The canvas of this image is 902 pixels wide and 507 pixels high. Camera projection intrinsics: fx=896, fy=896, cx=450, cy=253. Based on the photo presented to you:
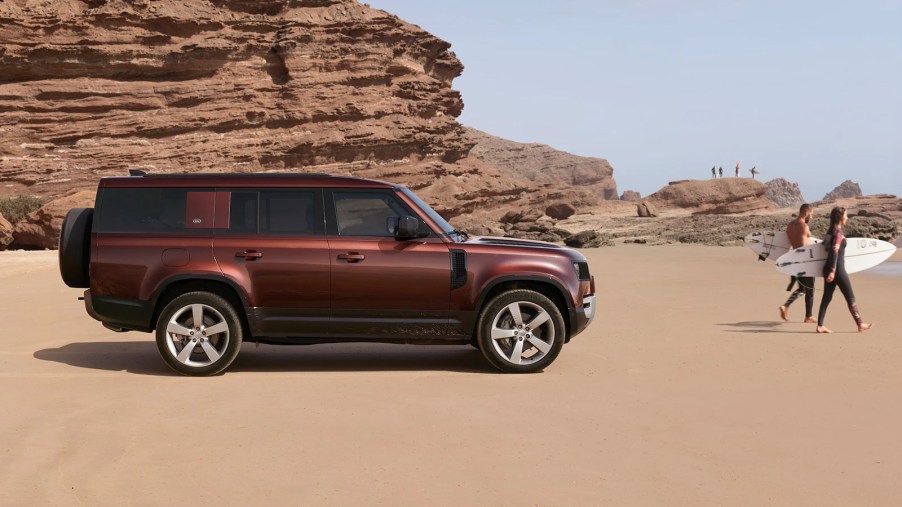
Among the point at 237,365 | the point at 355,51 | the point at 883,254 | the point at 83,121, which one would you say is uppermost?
the point at 355,51

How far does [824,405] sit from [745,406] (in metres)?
0.62

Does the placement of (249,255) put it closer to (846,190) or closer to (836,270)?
(836,270)

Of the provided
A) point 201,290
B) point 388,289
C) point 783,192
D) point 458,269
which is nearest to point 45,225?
point 201,290

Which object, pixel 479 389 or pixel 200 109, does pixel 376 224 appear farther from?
pixel 200 109

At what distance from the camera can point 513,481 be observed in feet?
16.2

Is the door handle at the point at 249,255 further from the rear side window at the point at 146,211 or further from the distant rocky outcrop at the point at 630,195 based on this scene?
the distant rocky outcrop at the point at 630,195

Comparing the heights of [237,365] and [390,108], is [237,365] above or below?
below

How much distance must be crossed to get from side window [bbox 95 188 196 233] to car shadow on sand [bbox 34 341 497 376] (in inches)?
56.2

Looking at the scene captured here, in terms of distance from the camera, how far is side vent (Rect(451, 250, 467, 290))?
332 inches

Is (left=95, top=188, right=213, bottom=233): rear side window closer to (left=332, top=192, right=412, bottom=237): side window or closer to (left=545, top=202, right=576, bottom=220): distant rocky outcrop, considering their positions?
(left=332, top=192, right=412, bottom=237): side window

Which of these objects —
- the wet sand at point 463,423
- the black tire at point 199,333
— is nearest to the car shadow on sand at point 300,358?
the wet sand at point 463,423

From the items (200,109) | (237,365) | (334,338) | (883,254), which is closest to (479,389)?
(334,338)

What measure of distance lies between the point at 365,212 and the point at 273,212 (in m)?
0.88

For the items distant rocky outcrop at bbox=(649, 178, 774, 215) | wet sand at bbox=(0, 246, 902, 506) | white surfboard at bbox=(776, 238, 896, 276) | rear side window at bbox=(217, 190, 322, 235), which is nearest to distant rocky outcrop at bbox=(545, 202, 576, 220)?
distant rocky outcrop at bbox=(649, 178, 774, 215)
